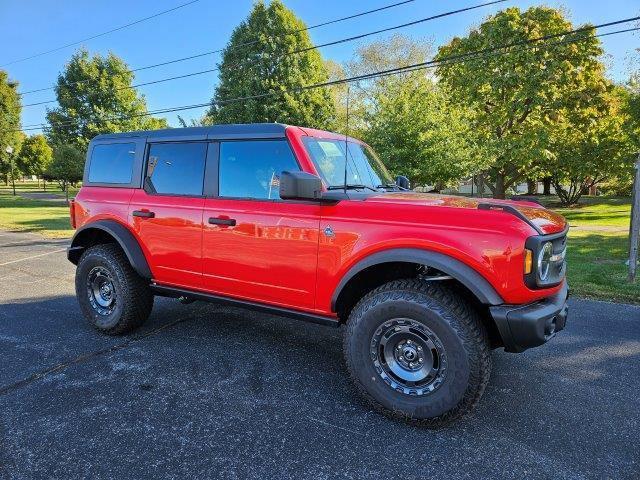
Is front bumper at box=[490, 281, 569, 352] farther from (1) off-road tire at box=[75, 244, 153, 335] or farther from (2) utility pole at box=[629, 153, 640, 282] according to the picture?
(2) utility pole at box=[629, 153, 640, 282]

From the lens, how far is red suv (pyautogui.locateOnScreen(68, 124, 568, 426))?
256 cm

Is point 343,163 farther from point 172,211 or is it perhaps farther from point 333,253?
point 172,211

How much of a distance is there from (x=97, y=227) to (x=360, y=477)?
11.1 feet

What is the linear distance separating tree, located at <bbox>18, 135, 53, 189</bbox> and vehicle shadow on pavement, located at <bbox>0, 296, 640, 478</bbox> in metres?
59.1

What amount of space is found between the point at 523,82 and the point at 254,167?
64.9 feet

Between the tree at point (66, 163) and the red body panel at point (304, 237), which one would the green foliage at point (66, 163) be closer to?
the tree at point (66, 163)

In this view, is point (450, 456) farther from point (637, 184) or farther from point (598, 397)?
point (637, 184)

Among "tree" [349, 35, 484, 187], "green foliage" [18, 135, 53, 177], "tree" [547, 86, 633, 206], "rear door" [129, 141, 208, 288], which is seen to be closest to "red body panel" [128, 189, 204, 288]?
"rear door" [129, 141, 208, 288]

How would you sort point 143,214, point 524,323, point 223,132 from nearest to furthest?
1. point 524,323
2. point 223,132
3. point 143,214

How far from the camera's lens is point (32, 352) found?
3.78m

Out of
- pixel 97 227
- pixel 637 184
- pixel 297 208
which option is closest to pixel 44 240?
pixel 97 227

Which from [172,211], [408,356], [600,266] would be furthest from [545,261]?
[600,266]

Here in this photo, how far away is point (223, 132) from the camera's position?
3.59 metres

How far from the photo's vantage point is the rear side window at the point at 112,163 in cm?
418
